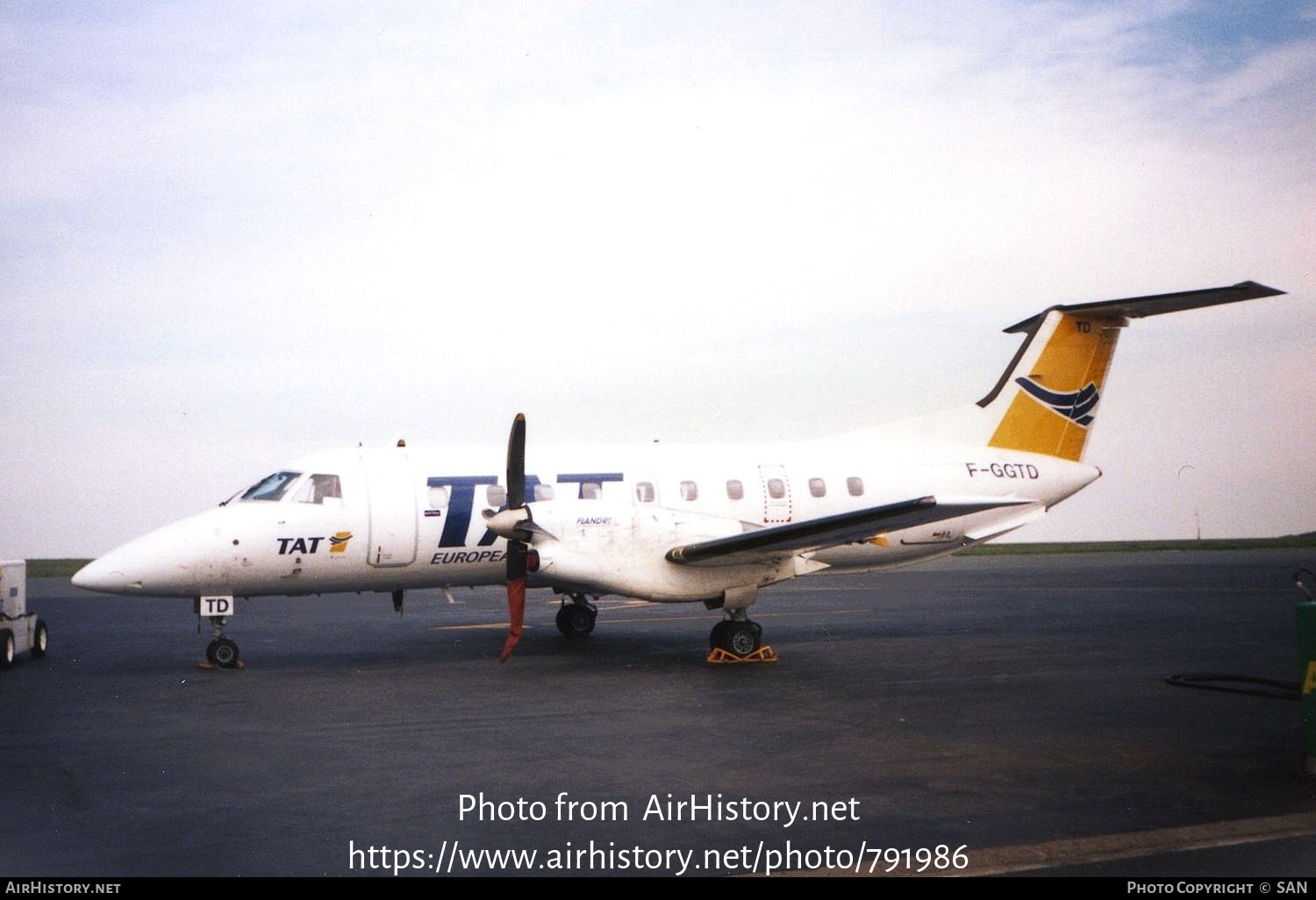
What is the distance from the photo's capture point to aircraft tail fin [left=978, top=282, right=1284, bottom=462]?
64.7 feet

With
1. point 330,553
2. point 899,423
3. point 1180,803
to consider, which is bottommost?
point 1180,803

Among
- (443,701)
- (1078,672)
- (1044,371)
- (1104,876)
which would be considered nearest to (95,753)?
(443,701)

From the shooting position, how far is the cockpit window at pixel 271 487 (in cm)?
1609

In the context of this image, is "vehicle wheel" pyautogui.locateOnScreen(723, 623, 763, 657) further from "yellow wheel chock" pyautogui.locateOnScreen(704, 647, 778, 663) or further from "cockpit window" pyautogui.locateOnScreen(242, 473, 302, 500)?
"cockpit window" pyautogui.locateOnScreen(242, 473, 302, 500)

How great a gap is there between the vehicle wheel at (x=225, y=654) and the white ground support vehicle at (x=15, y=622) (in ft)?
10.5

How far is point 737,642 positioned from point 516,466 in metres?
3.84

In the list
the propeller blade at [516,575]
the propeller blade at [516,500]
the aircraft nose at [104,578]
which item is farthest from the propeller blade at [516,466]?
the aircraft nose at [104,578]

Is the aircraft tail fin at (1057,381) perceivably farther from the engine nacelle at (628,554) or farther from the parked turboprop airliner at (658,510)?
the engine nacelle at (628,554)

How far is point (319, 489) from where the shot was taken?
16.2 meters
